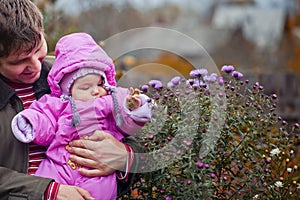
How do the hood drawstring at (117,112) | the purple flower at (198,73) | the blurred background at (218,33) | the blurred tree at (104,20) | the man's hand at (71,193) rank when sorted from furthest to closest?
1. the blurred tree at (104,20)
2. the blurred background at (218,33)
3. the purple flower at (198,73)
4. the hood drawstring at (117,112)
5. the man's hand at (71,193)

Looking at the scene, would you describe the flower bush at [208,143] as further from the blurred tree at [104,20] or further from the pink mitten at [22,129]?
the blurred tree at [104,20]

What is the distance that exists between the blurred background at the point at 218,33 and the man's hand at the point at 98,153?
2.60 feet

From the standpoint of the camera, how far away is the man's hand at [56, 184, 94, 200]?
259 centimetres

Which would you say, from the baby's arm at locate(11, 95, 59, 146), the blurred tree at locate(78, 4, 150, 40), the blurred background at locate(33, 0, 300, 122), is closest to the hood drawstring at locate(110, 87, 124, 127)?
the baby's arm at locate(11, 95, 59, 146)

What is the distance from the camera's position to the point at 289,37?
897 inches

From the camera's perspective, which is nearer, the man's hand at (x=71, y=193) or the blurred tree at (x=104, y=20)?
the man's hand at (x=71, y=193)

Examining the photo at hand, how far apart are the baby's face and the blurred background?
2.48 feet

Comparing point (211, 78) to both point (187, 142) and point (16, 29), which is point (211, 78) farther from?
point (16, 29)

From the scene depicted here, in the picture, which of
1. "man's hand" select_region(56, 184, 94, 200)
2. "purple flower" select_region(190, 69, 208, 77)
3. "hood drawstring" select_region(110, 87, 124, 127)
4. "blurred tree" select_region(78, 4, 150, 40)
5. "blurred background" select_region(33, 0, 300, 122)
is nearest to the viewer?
"man's hand" select_region(56, 184, 94, 200)

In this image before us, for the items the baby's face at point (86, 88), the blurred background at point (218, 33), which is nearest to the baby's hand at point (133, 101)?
the baby's face at point (86, 88)

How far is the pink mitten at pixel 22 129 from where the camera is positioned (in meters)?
2.64

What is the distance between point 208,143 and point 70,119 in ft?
2.13

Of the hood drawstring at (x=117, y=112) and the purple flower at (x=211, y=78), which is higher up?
the purple flower at (x=211, y=78)

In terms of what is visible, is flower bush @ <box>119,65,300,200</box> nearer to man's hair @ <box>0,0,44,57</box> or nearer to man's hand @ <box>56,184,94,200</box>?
man's hand @ <box>56,184,94,200</box>
